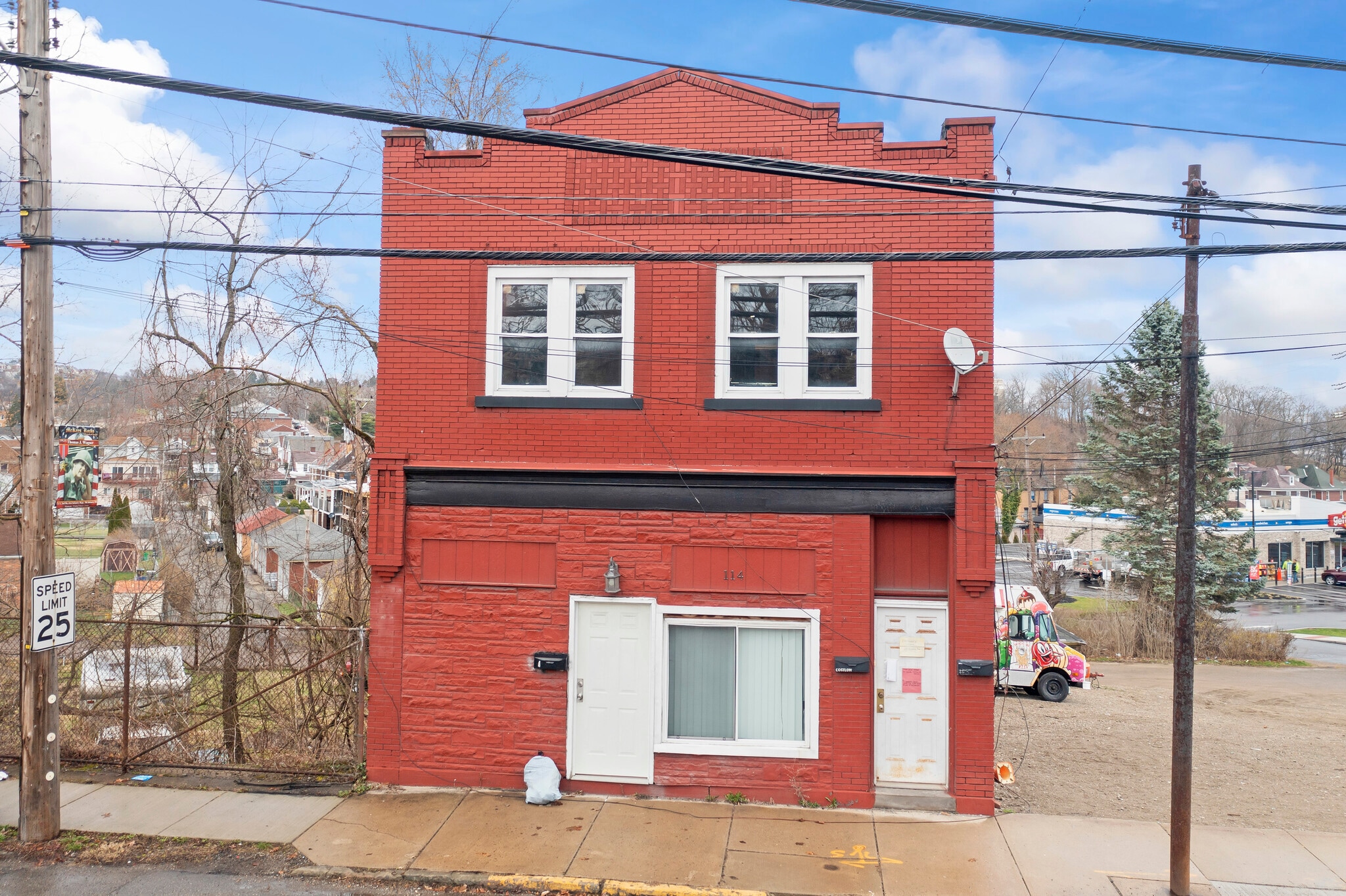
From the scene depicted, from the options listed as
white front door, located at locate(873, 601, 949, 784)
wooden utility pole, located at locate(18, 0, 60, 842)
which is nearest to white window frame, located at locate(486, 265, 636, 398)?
white front door, located at locate(873, 601, 949, 784)

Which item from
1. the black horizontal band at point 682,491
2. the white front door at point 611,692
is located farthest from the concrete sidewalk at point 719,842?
the black horizontal band at point 682,491

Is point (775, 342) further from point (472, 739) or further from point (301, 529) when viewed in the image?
point (301, 529)

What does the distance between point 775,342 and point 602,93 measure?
137 inches

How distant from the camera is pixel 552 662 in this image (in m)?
9.72

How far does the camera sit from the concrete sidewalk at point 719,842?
773cm

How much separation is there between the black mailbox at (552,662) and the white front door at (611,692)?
0.29ft

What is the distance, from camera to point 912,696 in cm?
959

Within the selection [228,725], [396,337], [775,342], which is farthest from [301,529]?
[775,342]

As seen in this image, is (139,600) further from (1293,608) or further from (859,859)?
(1293,608)

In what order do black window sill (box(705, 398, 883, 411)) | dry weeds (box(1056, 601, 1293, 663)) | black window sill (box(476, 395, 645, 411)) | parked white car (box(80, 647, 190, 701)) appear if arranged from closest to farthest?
black window sill (box(705, 398, 883, 411)) < black window sill (box(476, 395, 645, 411)) < parked white car (box(80, 647, 190, 701)) < dry weeds (box(1056, 601, 1293, 663))

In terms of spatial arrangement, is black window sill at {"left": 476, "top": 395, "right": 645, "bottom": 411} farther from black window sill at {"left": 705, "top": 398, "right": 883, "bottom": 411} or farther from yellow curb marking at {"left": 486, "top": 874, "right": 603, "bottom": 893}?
yellow curb marking at {"left": 486, "top": 874, "right": 603, "bottom": 893}

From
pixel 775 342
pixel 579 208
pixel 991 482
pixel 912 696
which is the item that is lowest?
pixel 912 696

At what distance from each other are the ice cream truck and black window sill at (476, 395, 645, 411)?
40.9ft

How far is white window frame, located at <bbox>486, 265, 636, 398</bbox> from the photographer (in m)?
9.98
